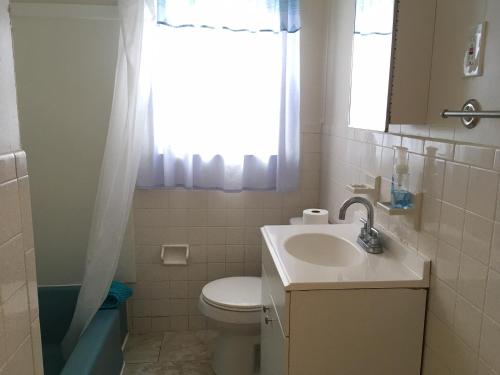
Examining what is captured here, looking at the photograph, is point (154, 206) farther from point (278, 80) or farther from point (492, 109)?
point (492, 109)

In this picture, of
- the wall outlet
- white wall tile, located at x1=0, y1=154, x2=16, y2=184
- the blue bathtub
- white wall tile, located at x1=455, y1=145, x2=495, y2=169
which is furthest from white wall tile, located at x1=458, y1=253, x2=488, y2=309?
the blue bathtub

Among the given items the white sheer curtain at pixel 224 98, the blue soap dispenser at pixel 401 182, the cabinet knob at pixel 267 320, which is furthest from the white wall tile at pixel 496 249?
the white sheer curtain at pixel 224 98

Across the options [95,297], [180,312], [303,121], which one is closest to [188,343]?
[180,312]

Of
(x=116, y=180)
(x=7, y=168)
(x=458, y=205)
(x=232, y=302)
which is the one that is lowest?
(x=232, y=302)

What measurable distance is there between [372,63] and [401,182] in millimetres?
500

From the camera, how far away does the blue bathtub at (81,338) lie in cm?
183

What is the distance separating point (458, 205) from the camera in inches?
47.9

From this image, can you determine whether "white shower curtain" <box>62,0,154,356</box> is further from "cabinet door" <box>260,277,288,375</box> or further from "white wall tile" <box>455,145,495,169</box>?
"white wall tile" <box>455,145,495,169</box>

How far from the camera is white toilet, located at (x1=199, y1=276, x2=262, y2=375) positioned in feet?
7.04

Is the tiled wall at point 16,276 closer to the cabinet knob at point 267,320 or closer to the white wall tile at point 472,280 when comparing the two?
the cabinet knob at point 267,320

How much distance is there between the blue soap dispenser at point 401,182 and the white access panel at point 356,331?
29 cm

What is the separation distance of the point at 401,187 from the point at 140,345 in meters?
1.92

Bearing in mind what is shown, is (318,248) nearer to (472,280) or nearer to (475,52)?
(472,280)

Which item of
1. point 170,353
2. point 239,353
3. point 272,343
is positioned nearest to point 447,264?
point 272,343
